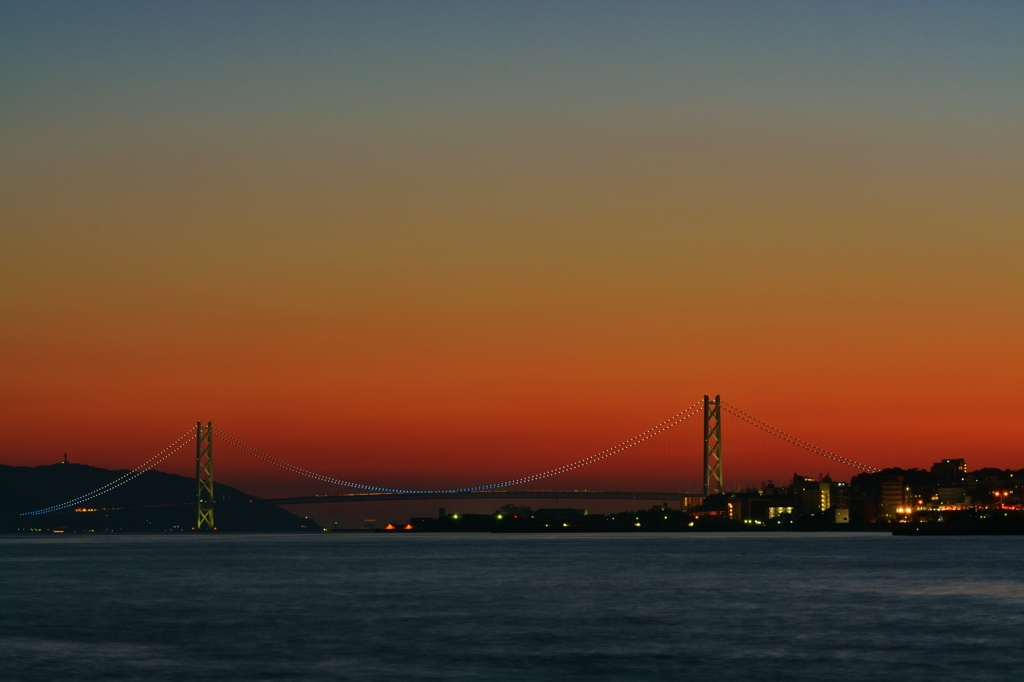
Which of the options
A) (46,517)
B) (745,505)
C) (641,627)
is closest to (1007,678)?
(641,627)

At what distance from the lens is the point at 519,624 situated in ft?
110

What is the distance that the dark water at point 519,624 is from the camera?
25.2 metres

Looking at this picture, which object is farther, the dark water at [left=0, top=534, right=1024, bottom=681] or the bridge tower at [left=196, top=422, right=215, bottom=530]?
the bridge tower at [left=196, top=422, right=215, bottom=530]

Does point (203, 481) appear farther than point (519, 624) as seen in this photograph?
Yes

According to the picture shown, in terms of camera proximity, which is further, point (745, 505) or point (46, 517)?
point (46, 517)

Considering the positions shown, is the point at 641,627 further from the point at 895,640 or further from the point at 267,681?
the point at 267,681

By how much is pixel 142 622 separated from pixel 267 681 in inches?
485

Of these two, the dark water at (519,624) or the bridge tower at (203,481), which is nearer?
the dark water at (519,624)

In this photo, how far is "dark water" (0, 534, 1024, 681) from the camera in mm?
25188

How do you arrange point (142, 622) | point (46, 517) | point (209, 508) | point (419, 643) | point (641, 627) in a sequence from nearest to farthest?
point (419, 643), point (641, 627), point (142, 622), point (209, 508), point (46, 517)

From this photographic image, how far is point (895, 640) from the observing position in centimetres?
2966

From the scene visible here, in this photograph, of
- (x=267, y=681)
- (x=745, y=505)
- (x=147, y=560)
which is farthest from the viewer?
(x=745, y=505)

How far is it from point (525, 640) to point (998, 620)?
1276 centimetres

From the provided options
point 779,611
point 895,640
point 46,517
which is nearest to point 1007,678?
point 895,640
